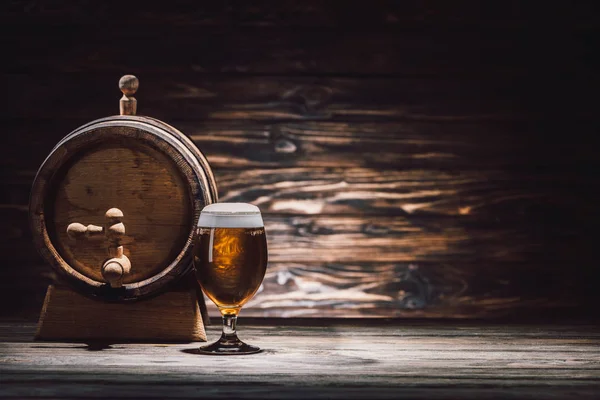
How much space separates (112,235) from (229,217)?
0.34 metres

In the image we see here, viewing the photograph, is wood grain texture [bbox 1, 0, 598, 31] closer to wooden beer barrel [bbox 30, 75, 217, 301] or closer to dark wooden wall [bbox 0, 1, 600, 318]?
dark wooden wall [bbox 0, 1, 600, 318]

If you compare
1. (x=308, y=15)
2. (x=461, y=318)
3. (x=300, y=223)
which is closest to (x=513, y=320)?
(x=461, y=318)

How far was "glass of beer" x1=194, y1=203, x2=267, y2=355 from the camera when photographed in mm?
2217

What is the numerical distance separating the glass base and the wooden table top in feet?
0.14

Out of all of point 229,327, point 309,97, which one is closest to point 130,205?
point 229,327

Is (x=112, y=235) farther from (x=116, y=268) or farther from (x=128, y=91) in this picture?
(x=128, y=91)

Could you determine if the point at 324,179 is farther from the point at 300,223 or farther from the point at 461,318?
the point at 461,318

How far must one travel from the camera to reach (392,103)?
3.04 m

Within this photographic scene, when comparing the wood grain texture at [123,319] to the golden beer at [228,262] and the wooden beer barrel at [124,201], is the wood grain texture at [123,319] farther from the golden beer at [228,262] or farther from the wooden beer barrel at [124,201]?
the golden beer at [228,262]

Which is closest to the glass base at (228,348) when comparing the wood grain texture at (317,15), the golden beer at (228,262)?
the golden beer at (228,262)

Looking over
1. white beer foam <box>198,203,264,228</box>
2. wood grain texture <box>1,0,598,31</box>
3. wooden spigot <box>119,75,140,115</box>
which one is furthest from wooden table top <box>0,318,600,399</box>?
wood grain texture <box>1,0,598,31</box>

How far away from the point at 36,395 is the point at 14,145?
1.49 metres

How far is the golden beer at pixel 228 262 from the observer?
7.27 ft

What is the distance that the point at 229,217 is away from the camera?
223cm
